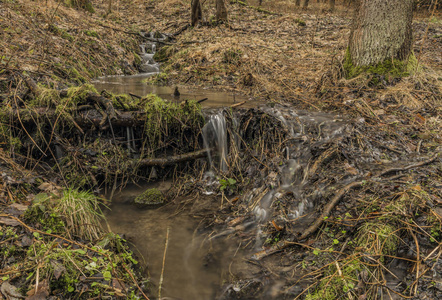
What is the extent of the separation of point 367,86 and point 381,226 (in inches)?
159

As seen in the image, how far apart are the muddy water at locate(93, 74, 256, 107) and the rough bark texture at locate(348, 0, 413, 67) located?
258cm

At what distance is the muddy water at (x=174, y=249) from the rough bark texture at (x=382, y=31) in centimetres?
498

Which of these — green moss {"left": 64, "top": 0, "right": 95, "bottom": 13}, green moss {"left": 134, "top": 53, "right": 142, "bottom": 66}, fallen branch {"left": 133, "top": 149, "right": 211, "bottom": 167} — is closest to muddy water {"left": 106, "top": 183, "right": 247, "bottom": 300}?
fallen branch {"left": 133, "top": 149, "right": 211, "bottom": 167}

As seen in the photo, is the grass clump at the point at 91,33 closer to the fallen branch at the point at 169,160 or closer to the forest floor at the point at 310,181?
the forest floor at the point at 310,181

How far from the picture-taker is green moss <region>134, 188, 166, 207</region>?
4.83 metres

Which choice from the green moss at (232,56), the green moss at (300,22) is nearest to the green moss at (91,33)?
the green moss at (232,56)

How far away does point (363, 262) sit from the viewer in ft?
9.40

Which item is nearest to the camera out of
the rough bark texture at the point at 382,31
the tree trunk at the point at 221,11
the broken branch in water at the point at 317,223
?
the broken branch in water at the point at 317,223

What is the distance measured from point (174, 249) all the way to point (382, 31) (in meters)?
5.75

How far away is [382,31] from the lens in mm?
6219

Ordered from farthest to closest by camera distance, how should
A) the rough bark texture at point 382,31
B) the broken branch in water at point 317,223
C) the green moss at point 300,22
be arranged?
the green moss at point 300,22 < the rough bark texture at point 382,31 < the broken branch in water at point 317,223

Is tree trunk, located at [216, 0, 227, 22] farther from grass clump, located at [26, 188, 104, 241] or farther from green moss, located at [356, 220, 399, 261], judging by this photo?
green moss, located at [356, 220, 399, 261]

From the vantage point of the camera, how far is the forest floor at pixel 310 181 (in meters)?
2.75

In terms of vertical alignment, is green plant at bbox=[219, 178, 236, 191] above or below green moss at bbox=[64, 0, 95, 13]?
below
